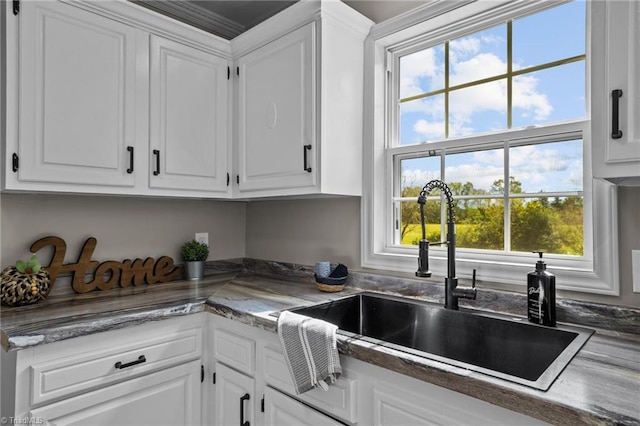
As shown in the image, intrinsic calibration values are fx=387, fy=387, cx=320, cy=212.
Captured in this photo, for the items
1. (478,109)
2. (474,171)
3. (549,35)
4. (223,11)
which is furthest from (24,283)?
(549,35)

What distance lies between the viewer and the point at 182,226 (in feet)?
7.86

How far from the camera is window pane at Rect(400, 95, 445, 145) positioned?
1848 mm

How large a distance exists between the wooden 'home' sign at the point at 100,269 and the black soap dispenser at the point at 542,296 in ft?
6.08

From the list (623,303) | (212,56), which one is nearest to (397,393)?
(623,303)

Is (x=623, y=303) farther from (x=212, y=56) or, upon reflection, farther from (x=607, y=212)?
(x=212, y=56)

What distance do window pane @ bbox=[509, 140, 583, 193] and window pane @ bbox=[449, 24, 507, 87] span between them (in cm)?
38

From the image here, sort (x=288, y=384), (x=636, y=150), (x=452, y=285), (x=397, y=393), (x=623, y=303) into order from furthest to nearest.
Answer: (x=452, y=285)
(x=288, y=384)
(x=623, y=303)
(x=397, y=393)
(x=636, y=150)

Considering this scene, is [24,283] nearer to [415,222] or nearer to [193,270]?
[193,270]

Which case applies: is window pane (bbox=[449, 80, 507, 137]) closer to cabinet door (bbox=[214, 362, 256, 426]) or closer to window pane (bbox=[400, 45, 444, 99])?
window pane (bbox=[400, 45, 444, 99])

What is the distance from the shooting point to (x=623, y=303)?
4.10 feet

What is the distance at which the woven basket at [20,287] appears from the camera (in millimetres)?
1592

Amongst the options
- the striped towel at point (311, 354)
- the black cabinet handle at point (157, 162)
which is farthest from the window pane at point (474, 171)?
the black cabinet handle at point (157, 162)

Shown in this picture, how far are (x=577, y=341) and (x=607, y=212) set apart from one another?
44cm

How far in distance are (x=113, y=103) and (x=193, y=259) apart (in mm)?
966
